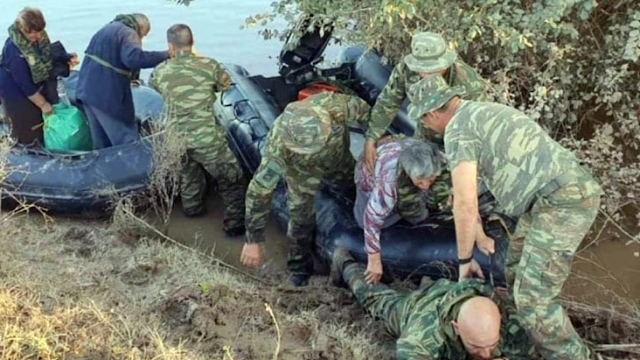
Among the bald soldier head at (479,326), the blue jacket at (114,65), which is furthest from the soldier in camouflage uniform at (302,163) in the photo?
the bald soldier head at (479,326)

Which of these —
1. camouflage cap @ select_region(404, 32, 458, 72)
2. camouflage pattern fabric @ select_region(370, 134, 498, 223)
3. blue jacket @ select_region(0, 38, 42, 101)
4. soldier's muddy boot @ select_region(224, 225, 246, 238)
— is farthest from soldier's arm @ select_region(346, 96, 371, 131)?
blue jacket @ select_region(0, 38, 42, 101)

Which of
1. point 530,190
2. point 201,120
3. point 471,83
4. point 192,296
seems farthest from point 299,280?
point 530,190

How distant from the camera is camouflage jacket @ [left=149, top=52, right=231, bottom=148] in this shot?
630cm

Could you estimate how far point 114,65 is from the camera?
265 inches

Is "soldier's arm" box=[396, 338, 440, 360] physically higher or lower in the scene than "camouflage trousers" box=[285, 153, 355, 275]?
higher

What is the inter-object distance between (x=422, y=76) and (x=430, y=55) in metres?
0.14

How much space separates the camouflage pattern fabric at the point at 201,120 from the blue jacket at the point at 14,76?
1.16 metres

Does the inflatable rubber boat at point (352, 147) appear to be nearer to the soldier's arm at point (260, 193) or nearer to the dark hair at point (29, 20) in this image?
the soldier's arm at point (260, 193)

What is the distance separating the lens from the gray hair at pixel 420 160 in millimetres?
4789

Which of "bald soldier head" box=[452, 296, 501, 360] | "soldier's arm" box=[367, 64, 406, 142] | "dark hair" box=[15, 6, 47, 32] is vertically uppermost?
"dark hair" box=[15, 6, 47, 32]

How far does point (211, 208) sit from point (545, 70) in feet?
9.71

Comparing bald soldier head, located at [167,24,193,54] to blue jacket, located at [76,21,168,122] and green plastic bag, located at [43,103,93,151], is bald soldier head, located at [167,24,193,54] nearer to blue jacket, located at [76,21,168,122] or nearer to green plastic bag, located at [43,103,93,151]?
blue jacket, located at [76,21,168,122]

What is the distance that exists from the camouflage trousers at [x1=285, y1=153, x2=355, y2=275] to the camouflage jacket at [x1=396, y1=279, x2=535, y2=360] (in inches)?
55.0

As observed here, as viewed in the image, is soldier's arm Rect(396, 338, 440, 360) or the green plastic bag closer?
soldier's arm Rect(396, 338, 440, 360)
